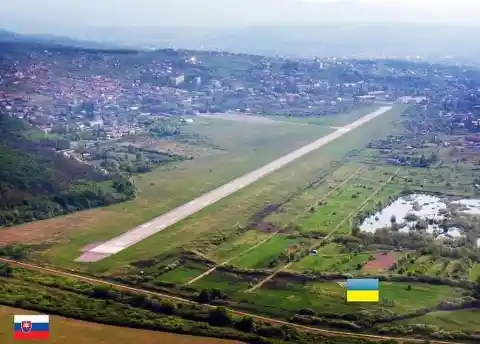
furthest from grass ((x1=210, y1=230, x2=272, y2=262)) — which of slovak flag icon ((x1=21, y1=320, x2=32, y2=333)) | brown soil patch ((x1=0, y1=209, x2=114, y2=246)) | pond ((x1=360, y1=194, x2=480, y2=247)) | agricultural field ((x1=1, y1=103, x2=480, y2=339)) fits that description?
slovak flag icon ((x1=21, y1=320, x2=32, y2=333))

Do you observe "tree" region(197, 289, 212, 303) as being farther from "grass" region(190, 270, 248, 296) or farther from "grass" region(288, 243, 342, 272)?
"grass" region(288, 243, 342, 272)

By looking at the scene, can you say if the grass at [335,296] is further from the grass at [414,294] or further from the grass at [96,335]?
the grass at [96,335]

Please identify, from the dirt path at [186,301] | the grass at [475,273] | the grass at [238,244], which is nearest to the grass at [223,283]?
the dirt path at [186,301]

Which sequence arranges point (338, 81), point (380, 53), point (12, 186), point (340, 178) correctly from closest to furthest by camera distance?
point (12, 186), point (340, 178), point (338, 81), point (380, 53)

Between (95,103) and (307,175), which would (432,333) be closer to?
(307,175)

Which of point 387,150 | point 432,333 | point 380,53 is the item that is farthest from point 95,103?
point 380,53

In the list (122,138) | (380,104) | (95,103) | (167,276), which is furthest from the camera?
(380,104)
